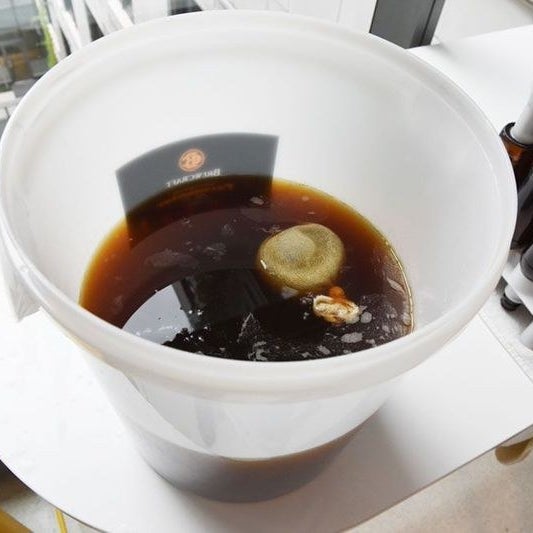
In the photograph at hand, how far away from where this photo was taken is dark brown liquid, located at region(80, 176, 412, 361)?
46 cm

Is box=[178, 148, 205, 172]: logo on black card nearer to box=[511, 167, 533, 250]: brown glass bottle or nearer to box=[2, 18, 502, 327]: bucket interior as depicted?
box=[2, 18, 502, 327]: bucket interior

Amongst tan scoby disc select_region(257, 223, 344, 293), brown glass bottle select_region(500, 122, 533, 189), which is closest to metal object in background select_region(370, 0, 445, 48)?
brown glass bottle select_region(500, 122, 533, 189)

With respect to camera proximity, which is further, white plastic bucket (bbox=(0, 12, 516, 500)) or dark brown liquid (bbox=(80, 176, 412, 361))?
dark brown liquid (bbox=(80, 176, 412, 361))

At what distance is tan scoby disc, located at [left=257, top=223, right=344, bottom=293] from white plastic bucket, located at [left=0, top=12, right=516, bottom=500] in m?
0.05

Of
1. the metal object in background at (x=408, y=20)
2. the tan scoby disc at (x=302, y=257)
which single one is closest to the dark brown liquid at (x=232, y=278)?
the tan scoby disc at (x=302, y=257)

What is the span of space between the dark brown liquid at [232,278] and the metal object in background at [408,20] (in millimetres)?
402

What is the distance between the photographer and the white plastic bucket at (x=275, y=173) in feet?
0.91

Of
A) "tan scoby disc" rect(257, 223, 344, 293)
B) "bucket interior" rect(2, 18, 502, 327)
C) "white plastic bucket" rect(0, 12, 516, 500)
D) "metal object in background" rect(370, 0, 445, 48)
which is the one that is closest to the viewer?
"white plastic bucket" rect(0, 12, 516, 500)

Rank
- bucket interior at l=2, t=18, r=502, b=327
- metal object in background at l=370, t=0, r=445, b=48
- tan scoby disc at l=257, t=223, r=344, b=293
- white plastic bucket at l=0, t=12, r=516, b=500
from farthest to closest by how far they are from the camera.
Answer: metal object in background at l=370, t=0, r=445, b=48 → tan scoby disc at l=257, t=223, r=344, b=293 → bucket interior at l=2, t=18, r=502, b=327 → white plastic bucket at l=0, t=12, r=516, b=500

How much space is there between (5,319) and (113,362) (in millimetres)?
283

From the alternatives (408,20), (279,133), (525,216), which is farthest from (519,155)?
(408,20)

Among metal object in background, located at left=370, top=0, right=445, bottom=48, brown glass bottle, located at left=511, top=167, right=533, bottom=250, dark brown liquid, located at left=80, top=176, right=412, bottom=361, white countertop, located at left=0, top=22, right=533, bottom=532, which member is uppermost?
metal object in background, located at left=370, top=0, right=445, bottom=48

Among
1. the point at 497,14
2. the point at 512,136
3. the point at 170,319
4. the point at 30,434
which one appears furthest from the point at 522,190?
the point at 497,14

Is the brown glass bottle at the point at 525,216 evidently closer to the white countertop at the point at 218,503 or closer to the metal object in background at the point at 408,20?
the white countertop at the point at 218,503
